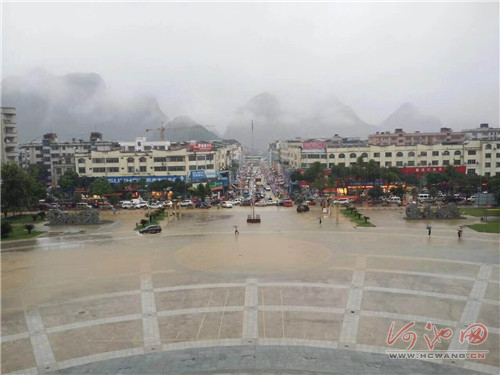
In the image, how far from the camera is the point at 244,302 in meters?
23.2

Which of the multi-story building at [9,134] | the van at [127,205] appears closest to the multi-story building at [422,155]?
the van at [127,205]

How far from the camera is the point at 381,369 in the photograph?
54.4 feet

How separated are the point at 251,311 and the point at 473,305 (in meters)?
12.6

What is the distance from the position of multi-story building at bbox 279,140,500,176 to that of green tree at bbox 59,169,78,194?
49.2 m

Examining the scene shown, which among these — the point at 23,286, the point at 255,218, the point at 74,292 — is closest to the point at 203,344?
the point at 74,292

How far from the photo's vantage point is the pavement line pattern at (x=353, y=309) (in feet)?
63.0

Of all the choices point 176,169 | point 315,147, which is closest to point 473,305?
point 176,169

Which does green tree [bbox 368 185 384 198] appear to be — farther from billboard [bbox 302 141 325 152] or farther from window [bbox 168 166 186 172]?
window [bbox 168 166 186 172]

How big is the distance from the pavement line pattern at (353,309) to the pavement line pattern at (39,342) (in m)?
13.4

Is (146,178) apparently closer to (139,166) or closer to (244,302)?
(139,166)

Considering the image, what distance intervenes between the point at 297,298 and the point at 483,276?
13.5 m

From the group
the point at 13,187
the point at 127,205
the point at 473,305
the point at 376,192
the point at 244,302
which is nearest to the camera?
the point at 473,305

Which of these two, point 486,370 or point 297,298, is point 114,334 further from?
point 486,370

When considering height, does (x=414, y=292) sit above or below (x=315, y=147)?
below
